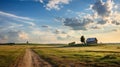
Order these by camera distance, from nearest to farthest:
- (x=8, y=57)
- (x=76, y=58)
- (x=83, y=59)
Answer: (x=83, y=59)
(x=76, y=58)
(x=8, y=57)

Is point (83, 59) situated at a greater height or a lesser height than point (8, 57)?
lesser

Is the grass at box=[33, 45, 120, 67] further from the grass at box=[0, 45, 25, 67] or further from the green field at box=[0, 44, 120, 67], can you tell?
the grass at box=[0, 45, 25, 67]

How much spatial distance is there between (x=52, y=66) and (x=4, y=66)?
7094mm

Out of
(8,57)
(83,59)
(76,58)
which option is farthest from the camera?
(8,57)

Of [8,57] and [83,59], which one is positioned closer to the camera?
[83,59]

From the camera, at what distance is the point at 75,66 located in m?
32.0

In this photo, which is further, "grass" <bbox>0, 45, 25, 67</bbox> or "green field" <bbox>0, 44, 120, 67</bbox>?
"grass" <bbox>0, 45, 25, 67</bbox>

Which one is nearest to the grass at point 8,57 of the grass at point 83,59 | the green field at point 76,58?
the green field at point 76,58

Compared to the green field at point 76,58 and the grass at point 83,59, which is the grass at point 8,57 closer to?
the green field at point 76,58

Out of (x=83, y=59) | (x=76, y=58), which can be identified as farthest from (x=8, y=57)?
(x=83, y=59)

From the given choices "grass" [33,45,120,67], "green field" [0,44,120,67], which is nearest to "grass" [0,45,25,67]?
"green field" [0,44,120,67]

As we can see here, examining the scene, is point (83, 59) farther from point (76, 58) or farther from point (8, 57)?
point (8, 57)

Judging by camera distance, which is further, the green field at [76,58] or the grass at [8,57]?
the grass at [8,57]

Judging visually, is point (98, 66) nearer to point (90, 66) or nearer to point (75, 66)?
point (90, 66)
